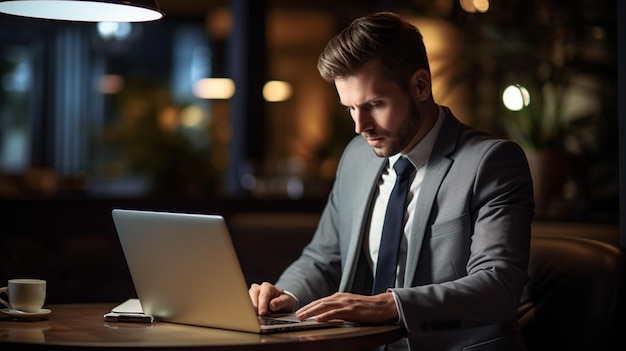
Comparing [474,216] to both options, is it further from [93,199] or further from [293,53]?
[293,53]

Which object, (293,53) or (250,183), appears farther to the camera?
(293,53)

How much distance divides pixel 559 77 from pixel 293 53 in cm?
896

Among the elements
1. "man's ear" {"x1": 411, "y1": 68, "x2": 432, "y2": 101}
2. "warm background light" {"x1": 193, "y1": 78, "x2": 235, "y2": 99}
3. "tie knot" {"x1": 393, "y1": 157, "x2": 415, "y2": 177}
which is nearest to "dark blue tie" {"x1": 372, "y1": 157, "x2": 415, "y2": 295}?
"tie knot" {"x1": 393, "y1": 157, "x2": 415, "y2": 177}

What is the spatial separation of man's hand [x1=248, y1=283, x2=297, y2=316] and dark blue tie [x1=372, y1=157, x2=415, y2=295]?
0.82 ft

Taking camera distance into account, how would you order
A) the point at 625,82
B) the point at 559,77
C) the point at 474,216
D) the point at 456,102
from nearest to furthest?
1. the point at 474,216
2. the point at 625,82
3. the point at 559,77
4. the point at 456,102

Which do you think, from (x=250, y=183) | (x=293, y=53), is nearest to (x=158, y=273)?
(x=250, y=183)

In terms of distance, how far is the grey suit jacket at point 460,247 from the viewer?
2.17 meters

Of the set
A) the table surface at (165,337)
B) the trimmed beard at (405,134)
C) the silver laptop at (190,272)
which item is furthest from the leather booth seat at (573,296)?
the silver laptop at (190,272)

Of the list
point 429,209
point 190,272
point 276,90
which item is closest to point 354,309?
point 190,272

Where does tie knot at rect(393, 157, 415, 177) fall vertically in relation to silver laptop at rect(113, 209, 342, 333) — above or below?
above

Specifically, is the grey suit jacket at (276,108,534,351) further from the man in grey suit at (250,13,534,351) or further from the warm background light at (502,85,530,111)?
the warm background light at (502,85,530,111)

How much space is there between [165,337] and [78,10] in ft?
3.55

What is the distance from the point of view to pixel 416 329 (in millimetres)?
2121

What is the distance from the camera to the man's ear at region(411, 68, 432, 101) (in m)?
2.50
